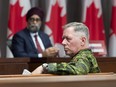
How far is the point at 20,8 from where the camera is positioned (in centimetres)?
552

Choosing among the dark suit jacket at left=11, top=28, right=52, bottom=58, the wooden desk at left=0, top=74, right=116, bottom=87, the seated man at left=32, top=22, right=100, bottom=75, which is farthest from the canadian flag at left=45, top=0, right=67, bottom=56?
the wooden desk at left=0, top=74, right=116, bottom=87

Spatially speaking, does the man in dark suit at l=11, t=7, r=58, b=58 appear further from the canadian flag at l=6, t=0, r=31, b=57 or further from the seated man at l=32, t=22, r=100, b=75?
the seated man at l=32, t=22, r=100, b=75

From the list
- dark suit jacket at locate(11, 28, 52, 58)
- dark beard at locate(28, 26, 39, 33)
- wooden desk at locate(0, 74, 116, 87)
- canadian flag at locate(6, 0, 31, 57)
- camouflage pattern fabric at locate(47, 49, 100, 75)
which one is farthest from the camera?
canadian flag at locate(6, 0, 31, 57)

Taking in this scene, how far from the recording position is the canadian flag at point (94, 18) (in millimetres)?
5668

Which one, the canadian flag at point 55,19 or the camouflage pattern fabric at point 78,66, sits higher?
the canadian flag at point 55,19

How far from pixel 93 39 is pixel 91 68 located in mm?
3573

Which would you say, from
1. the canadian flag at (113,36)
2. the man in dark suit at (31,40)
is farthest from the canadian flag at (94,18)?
the man in dark suit at (31,40)

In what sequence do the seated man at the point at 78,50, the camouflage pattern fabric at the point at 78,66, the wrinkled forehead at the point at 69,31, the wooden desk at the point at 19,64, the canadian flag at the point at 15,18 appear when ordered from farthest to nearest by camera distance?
the canadian flag at the point at 15,18
the wooden desk at the point at 19,64
the wrinkled forehead at the point at 69,31
the seated man at the point at 78,50
the camouflage pattern fabric at the point at 78,66

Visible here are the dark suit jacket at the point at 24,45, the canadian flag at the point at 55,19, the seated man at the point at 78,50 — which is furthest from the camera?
the canadian flag at the point at 55,19

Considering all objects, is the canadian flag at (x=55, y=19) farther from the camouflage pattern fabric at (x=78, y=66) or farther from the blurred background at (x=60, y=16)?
the camouflage pattern fabric at (x=78, y=66)

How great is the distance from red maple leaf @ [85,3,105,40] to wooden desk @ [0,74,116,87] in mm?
4138

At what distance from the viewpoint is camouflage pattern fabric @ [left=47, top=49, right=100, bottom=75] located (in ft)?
5.83

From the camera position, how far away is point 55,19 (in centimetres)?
Result: 569

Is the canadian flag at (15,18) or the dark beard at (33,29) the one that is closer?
the dark beard at (33,29)
